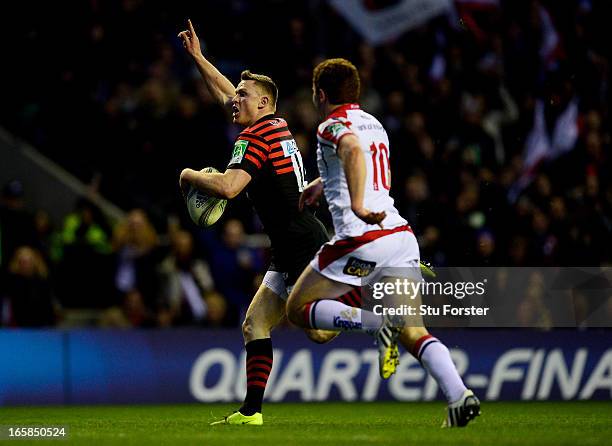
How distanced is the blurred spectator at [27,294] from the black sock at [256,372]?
5421mm

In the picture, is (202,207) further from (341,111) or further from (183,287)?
(183,287)

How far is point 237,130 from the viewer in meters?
17.0

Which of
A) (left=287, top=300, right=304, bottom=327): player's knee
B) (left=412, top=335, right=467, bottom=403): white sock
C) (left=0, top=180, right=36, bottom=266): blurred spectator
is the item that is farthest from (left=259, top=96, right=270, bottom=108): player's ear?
(left=0, top=180, right=36, bottom=266): blurred spectator

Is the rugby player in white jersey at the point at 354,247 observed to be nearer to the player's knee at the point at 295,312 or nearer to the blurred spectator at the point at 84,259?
the player's knee at the point at 295,312

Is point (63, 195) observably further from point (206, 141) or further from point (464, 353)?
point (464, 353)

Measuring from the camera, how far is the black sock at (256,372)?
9.66 m

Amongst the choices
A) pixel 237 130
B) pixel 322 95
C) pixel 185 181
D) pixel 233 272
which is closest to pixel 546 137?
pixel 237 130

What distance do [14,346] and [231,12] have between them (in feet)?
21.8

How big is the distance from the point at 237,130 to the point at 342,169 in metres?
8.48

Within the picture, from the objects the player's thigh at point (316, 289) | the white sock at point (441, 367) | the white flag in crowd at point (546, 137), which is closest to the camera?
the white sock at point (441, 367)

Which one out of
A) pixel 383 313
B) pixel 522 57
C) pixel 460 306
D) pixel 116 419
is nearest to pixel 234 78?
pixel 522 57

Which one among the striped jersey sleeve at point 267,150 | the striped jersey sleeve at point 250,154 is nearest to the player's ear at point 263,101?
the striped jersey sleeve at point 267,150

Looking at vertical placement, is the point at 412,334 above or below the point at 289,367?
above

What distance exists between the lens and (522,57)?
18.0 meters
